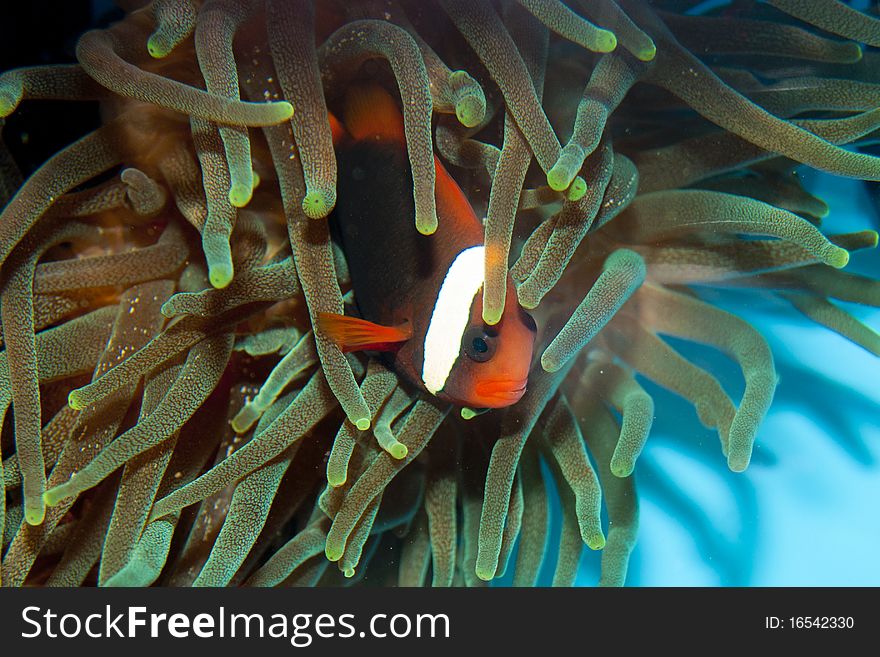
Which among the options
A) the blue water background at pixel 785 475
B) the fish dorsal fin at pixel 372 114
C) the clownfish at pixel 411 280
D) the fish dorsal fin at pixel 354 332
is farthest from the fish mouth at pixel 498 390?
the blue water background at pixel 785 475

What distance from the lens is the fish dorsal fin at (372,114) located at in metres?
0.79

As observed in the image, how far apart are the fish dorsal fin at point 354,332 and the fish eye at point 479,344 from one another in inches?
2.8

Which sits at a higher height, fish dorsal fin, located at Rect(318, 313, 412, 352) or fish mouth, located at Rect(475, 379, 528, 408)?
fish dorsal fin, located at Rect(318, 313, 412, 352)

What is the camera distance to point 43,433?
2.89 feet

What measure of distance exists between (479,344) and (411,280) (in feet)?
0.36

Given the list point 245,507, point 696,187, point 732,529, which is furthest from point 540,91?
point 732,529

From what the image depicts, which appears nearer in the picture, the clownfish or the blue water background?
the clownfish

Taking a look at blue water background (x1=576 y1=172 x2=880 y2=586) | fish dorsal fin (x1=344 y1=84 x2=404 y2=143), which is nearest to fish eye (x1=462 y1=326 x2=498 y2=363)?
fish dorsal fin (x1=344 y1=84 x2=404 y2=143)

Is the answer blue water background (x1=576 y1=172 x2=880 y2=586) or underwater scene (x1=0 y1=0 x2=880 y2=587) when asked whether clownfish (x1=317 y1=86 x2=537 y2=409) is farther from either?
blue water background (x1=576 y1=172 x2=880 y2=586)

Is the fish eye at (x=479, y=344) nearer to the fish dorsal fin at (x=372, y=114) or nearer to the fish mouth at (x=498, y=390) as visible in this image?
the fish mouth at (x=498, y=390)

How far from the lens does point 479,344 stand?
72 centimetres

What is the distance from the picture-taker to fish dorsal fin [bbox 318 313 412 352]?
0.71m

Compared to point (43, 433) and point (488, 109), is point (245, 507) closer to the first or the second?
point (43, 433)

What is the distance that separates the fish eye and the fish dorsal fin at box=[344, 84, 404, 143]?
239 millimetres
